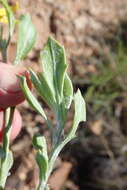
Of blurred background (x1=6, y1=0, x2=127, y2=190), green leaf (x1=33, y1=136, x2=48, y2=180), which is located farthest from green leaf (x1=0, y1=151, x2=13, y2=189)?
blurred background (x1=6, y1=0, x2=127, y2=190)

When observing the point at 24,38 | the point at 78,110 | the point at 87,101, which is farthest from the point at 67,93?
the point at 87,101

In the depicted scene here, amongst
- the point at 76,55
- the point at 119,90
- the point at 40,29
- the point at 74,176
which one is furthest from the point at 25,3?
the point at 74,176

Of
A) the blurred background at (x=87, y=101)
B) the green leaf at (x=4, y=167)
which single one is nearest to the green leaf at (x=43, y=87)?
the green leaf at (x=4, y=167)

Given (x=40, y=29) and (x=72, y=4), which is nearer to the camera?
(x=40, y=29)

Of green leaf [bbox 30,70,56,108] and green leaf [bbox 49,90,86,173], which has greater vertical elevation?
green leaf [bbox 30,70,56,108]

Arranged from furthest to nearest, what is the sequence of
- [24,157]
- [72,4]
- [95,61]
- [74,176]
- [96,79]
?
1. [72,4]
2. [95,61]
3. [96,79]
4. [74,176]
5. [24,157]

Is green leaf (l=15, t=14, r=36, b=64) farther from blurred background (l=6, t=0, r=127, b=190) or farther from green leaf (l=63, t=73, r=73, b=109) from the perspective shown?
blurred background (l=6, t=0, r=127, b=190)

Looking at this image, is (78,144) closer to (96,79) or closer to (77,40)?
(96,79)

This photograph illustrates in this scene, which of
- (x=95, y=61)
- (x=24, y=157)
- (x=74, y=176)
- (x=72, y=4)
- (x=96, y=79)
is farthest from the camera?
(x=72, y=4)
